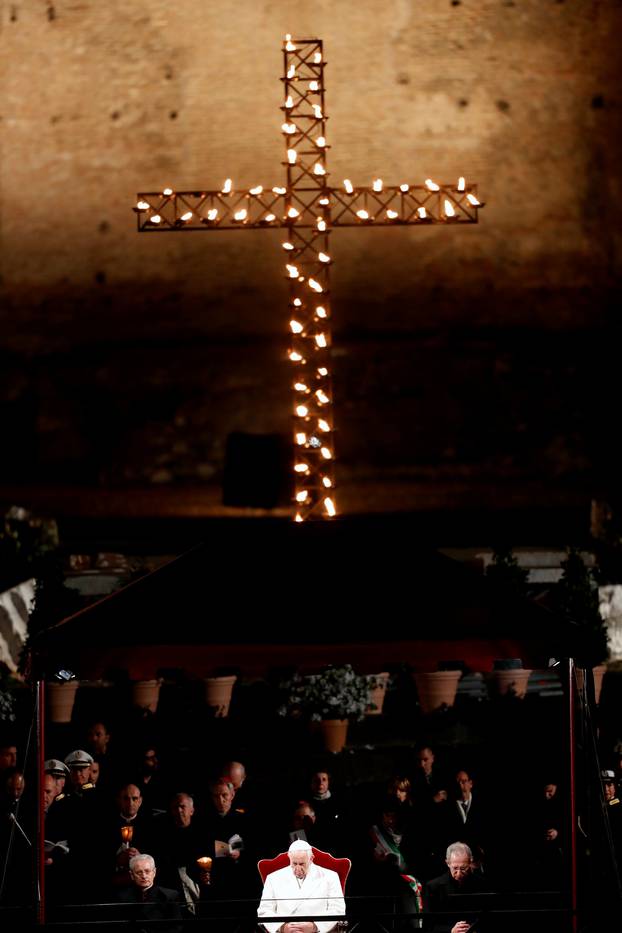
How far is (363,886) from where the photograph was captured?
18.2 ft

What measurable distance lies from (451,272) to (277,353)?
1846 mm

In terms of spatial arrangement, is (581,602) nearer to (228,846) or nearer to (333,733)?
(333,733)

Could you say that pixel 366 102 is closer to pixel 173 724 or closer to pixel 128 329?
pixel 128 329

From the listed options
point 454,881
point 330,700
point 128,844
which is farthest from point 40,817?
point 330,700

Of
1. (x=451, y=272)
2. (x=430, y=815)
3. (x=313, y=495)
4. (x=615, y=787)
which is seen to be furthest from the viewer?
(x=451, y=272)

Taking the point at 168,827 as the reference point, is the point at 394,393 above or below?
above

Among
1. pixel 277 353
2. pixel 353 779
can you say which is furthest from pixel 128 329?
pixel 353 779

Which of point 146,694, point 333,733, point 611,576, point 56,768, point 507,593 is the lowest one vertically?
point 56,768

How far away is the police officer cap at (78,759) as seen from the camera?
622cm

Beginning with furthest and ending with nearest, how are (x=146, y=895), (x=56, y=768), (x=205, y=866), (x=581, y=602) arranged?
(x=581, y=602), (x=56, y=768), (x=205, y=866), (x=146, y=895)

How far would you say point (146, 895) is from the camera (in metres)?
5.46

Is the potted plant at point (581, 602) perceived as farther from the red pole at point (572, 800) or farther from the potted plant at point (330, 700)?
the red pole at point (572, 800)

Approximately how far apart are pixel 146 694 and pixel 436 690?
1672 mm

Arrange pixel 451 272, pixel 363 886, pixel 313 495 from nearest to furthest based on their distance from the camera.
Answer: pixel 363 886, pixel 313 495, pixel 451 272
